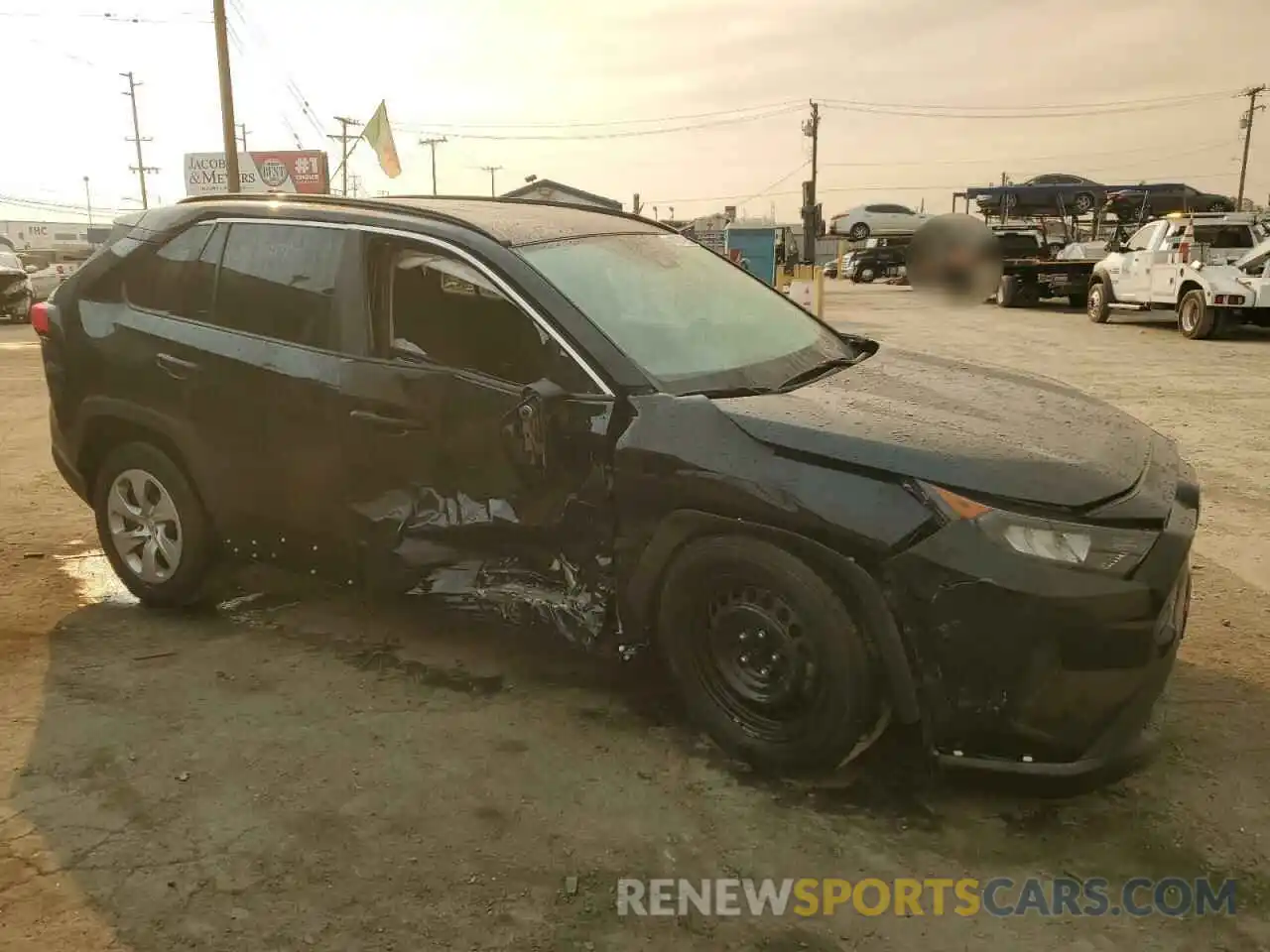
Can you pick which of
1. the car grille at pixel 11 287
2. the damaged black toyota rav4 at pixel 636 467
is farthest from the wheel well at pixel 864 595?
the car grille at pixel 11 287

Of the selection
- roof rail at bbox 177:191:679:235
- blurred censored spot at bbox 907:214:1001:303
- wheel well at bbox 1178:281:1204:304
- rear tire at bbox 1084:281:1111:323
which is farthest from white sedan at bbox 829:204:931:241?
roof rail at bbox 177:191:679:235

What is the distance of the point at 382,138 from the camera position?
103 feet

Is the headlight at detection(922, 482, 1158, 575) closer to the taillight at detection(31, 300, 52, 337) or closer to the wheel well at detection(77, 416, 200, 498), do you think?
the wheel well at detection(77, 416, 200, 498)

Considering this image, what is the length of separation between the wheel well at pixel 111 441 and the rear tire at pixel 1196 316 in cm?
1635

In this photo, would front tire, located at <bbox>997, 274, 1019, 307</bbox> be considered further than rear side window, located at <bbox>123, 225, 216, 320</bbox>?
Yes

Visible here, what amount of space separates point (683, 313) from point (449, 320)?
34.7 inches

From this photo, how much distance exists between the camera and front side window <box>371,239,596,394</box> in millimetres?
3221

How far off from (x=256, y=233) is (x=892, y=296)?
29.1 m

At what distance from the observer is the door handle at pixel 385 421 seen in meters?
3.36

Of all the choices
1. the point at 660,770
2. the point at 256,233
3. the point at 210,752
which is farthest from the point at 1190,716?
the point at 256,233

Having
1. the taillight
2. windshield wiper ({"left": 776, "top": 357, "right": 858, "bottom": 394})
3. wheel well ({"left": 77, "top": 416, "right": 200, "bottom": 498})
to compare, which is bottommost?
wheel well ({"left": 77, "top": 416, "right": 200, "bottom": 498})

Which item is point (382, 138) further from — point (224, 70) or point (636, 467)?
point (636, 467)

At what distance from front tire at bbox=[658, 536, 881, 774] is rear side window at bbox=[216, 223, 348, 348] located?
1.77 metres

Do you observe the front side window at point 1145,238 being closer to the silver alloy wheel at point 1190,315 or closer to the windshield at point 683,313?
the silver alloy wheel at point 1190,315
